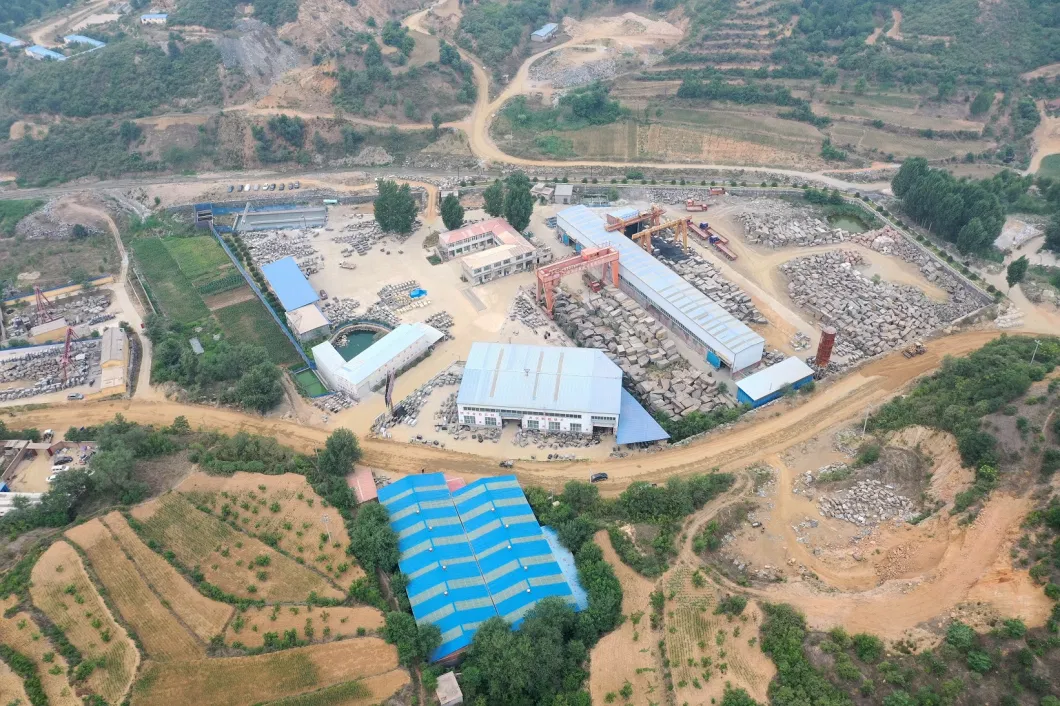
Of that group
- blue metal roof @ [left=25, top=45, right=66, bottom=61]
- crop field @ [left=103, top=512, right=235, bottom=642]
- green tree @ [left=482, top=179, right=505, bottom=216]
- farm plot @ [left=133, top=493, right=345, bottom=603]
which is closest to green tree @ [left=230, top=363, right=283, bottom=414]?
farm plot @ [left=133, top=493, right=345, bottom=603]

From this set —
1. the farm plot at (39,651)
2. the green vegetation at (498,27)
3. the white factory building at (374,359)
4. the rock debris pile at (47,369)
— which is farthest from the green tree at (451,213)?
the farm plot at (39,651)

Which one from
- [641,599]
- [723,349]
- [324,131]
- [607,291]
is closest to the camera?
[641,599]

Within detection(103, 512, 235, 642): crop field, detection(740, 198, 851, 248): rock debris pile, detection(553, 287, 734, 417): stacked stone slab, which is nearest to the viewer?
detection(103, 512, 235, 642): crop field

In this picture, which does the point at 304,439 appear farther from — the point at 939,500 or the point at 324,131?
the point at 324,131

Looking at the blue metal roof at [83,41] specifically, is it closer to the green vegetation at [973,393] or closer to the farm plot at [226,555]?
the farm plot at [226,555]

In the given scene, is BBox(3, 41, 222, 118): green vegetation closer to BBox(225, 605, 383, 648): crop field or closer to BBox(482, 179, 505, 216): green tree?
BBox(482, 179, 505, 216): green tree

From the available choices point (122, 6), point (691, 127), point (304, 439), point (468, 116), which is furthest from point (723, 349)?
point (122, 6)

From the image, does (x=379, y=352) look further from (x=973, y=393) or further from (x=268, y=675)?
(x=973, y=393)

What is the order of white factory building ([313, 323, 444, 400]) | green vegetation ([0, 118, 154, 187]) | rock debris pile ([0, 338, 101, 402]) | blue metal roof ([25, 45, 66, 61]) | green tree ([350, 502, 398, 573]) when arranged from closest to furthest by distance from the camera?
green tree ([350, 502, 398, 573]), white factory building ([313, 323, 444, 400]), rock debris pile ([0, 338, 101, 402]), green vegetation ([0, 118, 154, 187]), blue metal roof ([25, 45, 66, 61])
